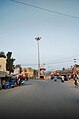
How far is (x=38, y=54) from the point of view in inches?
3452

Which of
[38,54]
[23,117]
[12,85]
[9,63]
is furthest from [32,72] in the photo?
[23,117]

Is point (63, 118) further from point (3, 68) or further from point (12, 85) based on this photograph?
point (3, 68)

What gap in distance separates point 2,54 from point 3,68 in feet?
74.6

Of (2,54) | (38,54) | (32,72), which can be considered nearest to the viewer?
(2,54)

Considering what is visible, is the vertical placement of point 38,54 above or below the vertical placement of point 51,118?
above

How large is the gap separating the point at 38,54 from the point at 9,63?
16.3 m

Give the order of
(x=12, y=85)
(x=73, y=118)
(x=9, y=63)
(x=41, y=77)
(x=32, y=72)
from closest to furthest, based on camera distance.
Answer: (x=73, y=118), (x=12, y=85), (x=9, y=63), (x=41, y=77), (x=32, y=72)

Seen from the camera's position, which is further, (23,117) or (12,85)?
(12,85)

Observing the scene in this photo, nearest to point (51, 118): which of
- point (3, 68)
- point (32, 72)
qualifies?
point (3, 68)

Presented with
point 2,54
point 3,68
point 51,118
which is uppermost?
point 2,54

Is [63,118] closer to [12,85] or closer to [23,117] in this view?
[23,117]

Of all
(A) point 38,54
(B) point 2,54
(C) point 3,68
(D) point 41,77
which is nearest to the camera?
(C) point 3,68

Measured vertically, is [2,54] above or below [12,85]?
above

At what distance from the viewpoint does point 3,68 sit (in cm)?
5850
